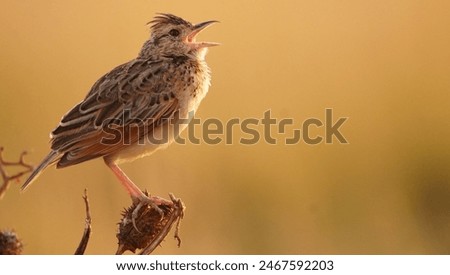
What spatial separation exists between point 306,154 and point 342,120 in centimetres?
48

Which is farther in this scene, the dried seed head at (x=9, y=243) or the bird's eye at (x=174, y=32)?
the bird's eye at (x=174, y=32)

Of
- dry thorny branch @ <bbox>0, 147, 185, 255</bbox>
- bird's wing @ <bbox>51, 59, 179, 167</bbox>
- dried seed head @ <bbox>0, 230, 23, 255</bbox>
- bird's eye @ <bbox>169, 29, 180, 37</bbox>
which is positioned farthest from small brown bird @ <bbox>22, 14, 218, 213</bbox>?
dried seed head @ <bbox>0, 230, 23, 255</bbox>

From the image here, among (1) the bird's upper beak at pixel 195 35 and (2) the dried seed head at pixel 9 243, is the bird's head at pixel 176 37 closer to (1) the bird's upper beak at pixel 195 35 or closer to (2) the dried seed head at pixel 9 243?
(1) the bird's upper beak at pixel 195 35

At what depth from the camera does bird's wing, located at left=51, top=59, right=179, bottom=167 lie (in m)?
6.09

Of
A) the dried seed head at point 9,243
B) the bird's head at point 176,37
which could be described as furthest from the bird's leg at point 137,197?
the bird's head at point 176,37

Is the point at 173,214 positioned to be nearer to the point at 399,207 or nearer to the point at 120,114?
the point at 120,114

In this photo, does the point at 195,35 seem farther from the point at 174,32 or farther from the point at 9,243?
the point at 9,243

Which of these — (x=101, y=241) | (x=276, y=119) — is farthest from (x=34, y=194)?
(x=276, y=119)

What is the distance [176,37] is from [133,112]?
3.04 ft

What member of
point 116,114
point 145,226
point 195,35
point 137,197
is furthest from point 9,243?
point 195,35

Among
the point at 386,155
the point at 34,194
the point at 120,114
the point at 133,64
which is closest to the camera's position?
the point at 120,114

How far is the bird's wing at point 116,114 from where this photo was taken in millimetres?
6086

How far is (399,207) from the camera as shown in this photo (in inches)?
301

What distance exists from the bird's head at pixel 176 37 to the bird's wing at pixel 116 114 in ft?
0.95
